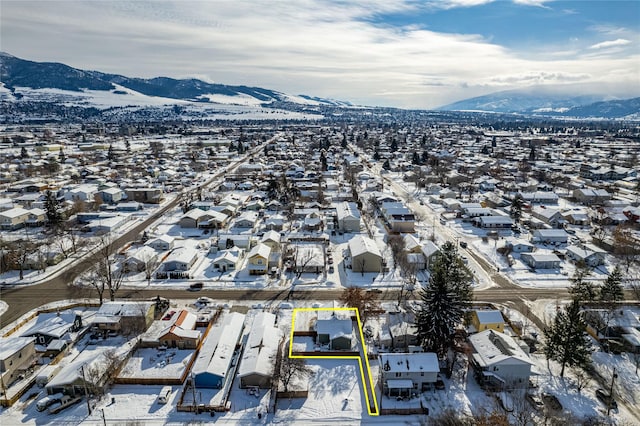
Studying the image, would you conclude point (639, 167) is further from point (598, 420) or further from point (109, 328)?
point (109, 328)

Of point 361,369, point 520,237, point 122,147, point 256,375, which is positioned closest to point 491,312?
point 361,369

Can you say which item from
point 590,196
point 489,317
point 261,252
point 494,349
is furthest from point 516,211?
point 261,252

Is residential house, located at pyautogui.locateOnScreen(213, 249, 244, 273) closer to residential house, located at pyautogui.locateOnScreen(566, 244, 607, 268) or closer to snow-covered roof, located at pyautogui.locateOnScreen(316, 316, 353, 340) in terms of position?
snow-covered roof, located at pyautogui.locateOnScreen(316, 316, 353, 340)

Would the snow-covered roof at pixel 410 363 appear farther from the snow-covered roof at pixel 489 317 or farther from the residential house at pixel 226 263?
the residential house at pixel 226 263

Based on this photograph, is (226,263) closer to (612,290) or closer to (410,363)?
(410,363)

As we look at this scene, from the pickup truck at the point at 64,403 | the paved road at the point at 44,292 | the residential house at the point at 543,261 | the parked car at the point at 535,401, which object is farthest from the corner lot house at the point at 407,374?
the paved road at the point at 44,292
